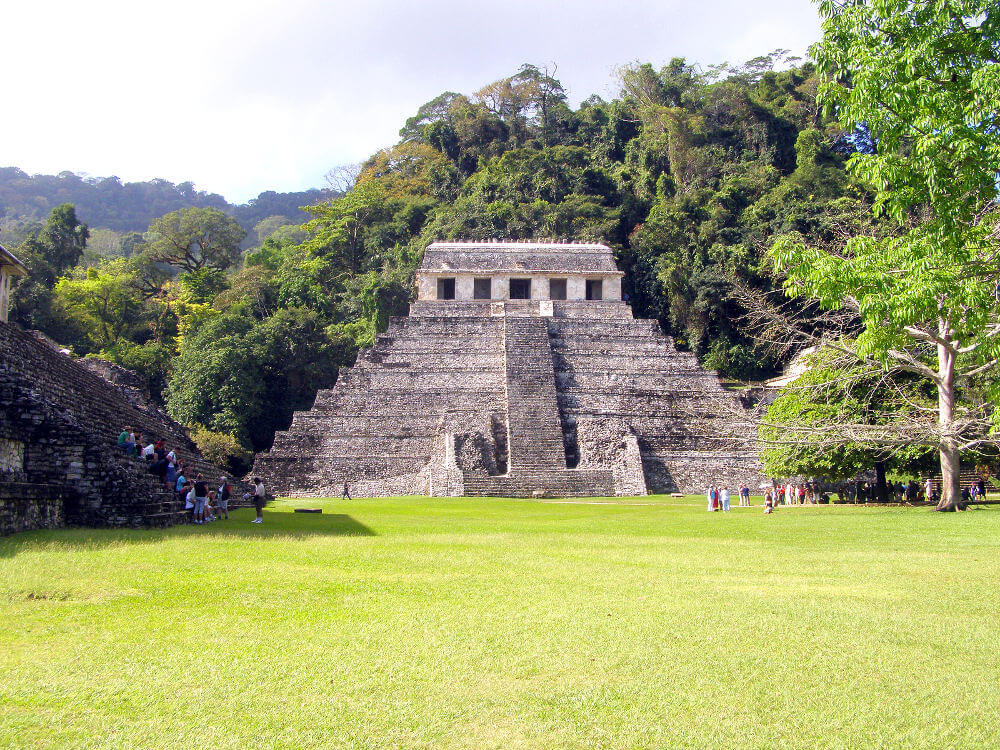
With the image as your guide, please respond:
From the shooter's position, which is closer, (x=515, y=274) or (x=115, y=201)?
(x=515, y=274)

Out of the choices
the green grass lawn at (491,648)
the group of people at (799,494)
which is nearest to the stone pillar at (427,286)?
the group of people at (799,494)

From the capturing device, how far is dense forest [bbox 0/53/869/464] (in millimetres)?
34219

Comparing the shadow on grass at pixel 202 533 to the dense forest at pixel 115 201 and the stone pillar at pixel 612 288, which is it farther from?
the dense forest at pixel 115 201

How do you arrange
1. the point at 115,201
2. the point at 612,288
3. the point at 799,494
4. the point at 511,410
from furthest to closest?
the point at 115,201 → the point at 612,288 → the point at 511,410 → the point at 799,494

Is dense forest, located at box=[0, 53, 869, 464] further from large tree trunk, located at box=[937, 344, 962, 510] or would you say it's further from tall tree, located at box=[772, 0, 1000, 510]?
tall tree, located at box=[772, 0, 1000, 510]

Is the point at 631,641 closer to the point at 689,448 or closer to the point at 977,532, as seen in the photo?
the point at 977,532

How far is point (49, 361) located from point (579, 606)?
550 inches

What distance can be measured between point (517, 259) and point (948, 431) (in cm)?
2193

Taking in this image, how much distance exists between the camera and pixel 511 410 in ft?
85.8

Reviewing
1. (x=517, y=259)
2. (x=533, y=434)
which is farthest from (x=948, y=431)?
(x=517, y=259)

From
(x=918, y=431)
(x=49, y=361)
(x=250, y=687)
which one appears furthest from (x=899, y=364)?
(x=49, y=361)

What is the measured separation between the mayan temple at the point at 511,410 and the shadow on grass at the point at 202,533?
918 centimetres

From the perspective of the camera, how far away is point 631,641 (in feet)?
15.5

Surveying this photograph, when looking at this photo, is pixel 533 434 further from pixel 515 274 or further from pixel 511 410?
pixel 515 274
